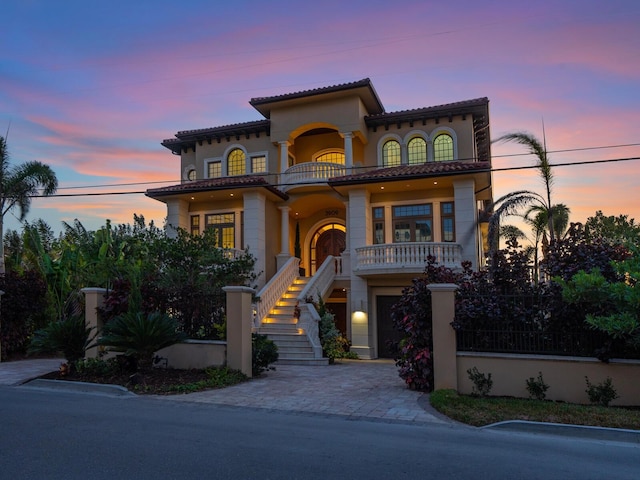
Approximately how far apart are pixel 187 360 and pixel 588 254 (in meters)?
9.79

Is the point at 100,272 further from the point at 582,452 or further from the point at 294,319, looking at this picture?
the point at 582,452

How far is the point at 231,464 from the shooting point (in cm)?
546

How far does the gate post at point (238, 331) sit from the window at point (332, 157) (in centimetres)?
1309

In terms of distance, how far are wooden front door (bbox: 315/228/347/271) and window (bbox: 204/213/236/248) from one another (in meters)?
4.63

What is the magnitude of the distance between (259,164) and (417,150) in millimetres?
7704

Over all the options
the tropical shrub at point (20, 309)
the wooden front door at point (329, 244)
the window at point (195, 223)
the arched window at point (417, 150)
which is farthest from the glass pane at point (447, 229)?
the tropical shrub at point (20, 309)

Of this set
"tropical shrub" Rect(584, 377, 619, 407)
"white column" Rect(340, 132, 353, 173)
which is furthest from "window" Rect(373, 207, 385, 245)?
"tropical shrub" Rect(584, 377, 619, 407)

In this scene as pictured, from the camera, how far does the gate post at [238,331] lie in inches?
486

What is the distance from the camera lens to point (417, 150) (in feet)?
74.0

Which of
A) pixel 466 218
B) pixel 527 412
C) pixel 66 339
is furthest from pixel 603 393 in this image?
pixel 66 339

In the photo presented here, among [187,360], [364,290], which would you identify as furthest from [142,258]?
[364,290]

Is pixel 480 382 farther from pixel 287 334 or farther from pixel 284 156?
pixel 284 156

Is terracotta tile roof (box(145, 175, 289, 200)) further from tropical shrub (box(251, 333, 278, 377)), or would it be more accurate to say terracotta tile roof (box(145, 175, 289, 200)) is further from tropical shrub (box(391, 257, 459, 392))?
tropical shrub (box(391, 257, 459, 392))

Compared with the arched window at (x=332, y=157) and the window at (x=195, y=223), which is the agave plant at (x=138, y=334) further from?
the arched window at (x=332, y=157)
